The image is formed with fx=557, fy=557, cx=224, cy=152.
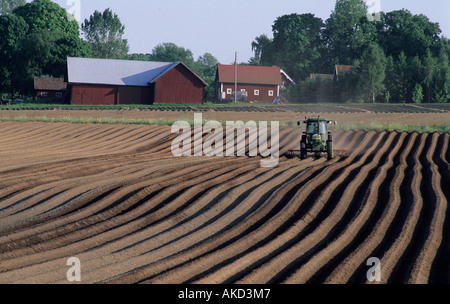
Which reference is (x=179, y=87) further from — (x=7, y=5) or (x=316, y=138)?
(x=7, y=5)

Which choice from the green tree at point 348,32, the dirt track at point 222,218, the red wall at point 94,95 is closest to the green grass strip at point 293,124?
the dirt track at point 222,218

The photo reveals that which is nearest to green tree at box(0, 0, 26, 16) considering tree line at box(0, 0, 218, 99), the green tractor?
tree line at box(0, 0, 218, 99)

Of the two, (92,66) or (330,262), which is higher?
(92,66)

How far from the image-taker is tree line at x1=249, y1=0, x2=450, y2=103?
61.2 m

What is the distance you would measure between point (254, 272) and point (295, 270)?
59 centimetres

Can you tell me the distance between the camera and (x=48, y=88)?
2687 inches

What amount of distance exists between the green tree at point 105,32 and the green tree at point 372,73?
48225 millimetres

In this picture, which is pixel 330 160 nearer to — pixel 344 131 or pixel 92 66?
pixel 344 131

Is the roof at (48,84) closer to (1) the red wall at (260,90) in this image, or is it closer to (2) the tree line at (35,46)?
(2) the tree line at (35,46)

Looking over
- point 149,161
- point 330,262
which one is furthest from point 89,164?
point 330,262

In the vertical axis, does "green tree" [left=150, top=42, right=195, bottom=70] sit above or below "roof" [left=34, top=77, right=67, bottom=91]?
above

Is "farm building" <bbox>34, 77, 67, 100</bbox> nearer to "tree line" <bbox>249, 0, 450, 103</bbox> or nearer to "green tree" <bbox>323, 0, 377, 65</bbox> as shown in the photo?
"tree line" <bbox>249, 0, 450, 103</bbox>

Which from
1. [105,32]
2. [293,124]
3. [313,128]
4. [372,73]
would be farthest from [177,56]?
[313,128]

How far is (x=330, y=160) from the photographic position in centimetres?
1794
